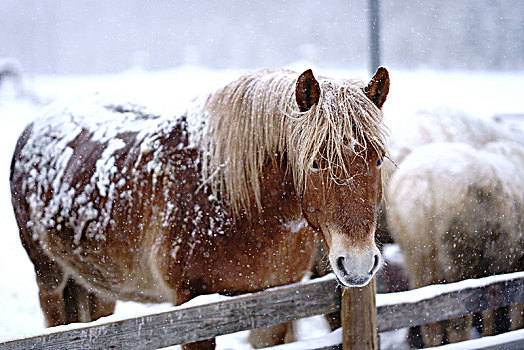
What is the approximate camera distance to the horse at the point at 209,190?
5.52 feet

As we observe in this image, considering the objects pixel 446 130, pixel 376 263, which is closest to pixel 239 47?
pixel 446 130

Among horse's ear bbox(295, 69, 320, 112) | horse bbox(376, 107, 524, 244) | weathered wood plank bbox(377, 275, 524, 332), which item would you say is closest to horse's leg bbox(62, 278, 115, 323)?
weathered wood plank bbox(377, 275, 524, 332)

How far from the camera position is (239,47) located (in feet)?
28.7

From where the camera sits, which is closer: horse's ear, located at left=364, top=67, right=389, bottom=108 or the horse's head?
the horse's head

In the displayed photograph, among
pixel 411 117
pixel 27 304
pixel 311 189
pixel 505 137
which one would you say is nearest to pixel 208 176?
pixel 311 189

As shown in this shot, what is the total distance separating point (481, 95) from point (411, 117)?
6330 mm

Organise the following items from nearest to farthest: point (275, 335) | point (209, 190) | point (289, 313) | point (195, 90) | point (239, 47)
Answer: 1. point (289, 313)
2. point (209, 190)
3. point (275, 335)
4. point (195, 90)
5. point (239, 47)

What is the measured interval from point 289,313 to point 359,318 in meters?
0.33

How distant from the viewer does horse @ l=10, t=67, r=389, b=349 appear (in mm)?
1682

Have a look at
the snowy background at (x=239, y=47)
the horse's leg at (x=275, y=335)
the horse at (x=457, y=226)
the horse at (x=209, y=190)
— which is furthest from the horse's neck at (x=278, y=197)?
the snowy background at (x=239, y=47)

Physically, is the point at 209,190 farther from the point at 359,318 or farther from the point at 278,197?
the point at 359,318

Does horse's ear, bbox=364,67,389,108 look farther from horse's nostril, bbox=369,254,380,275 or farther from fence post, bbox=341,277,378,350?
fence post, bbox=341,277,378,350

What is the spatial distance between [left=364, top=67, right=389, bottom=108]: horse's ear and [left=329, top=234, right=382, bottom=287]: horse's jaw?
2.06 feet

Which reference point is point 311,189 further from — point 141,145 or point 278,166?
point 141,145
